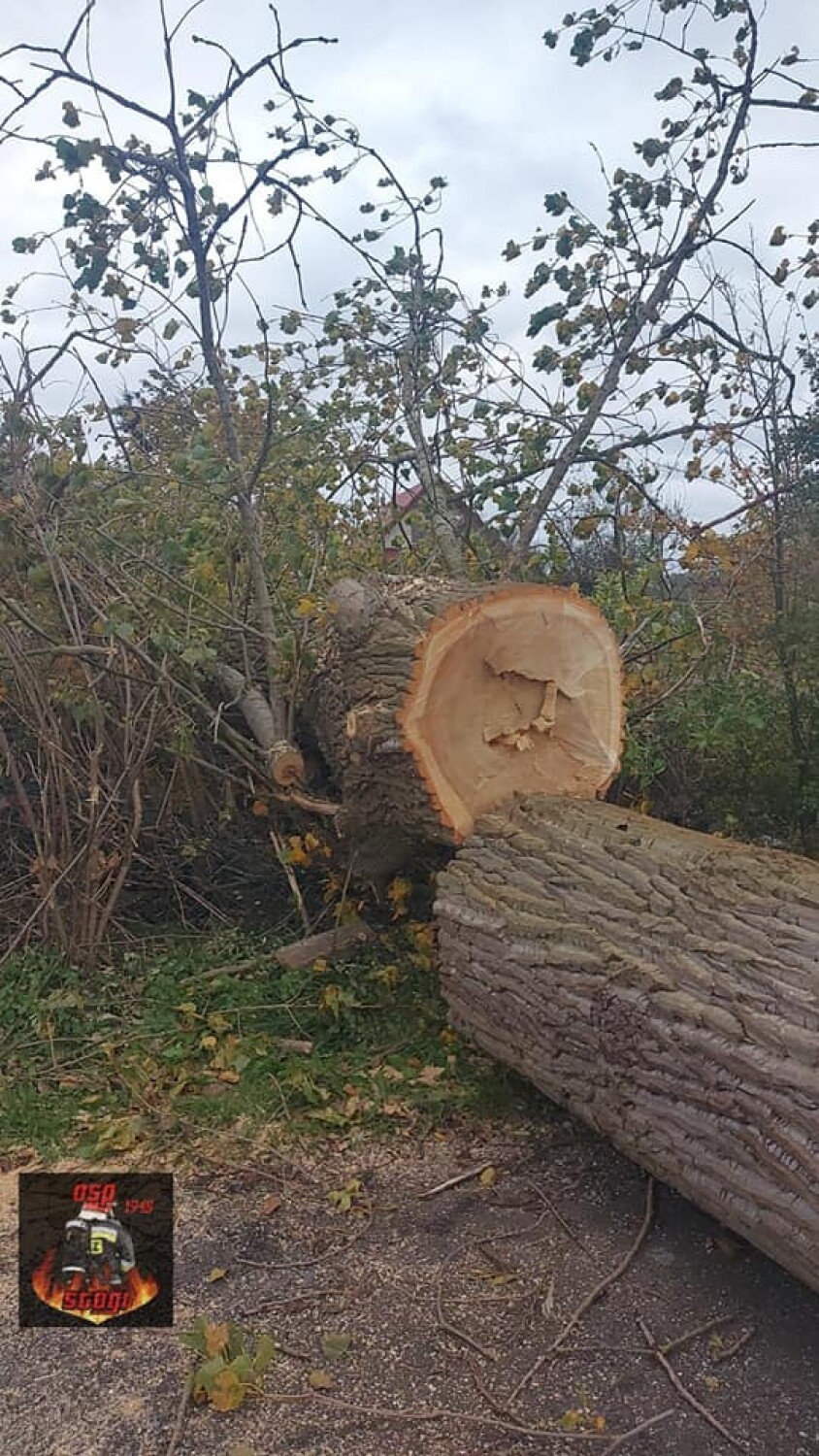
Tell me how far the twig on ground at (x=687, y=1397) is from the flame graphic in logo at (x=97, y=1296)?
0.95 m

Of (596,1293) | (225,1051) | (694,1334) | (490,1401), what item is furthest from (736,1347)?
(225,1051)

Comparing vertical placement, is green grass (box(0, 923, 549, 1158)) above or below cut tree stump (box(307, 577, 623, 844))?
below

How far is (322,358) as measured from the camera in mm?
5199

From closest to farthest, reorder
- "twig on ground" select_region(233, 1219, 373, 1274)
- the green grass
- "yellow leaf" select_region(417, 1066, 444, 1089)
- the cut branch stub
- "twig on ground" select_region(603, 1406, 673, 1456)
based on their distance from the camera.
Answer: "twig on ground" select_region(603, 1406, 673, 1456) → "twig on ground" select_region(233, 1219, 373, 1274) → the green grass → "yellow leaf" select_region(417, 1066, 444, 1089) → the cut branch stub

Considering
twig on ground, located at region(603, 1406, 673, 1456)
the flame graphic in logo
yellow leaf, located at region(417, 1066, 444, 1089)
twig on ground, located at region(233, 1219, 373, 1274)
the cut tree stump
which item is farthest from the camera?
the cut tree stump

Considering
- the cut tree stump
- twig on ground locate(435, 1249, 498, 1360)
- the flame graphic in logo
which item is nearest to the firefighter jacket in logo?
the flame graphic in logo

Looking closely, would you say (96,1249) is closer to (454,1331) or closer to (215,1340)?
(215,1340)

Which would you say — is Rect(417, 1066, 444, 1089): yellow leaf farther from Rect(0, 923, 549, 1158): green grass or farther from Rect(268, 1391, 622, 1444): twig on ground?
Rect(268, 1391, 622, 1444): twig on ground

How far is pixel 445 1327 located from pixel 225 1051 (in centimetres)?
132

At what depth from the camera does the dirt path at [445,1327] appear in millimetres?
1836

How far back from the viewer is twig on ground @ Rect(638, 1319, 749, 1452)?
180 cm

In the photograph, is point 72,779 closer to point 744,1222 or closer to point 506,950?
point 506,950

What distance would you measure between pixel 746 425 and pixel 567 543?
3.15 feet

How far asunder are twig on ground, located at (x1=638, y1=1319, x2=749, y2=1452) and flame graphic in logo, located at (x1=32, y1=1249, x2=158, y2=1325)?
3.12 feet
